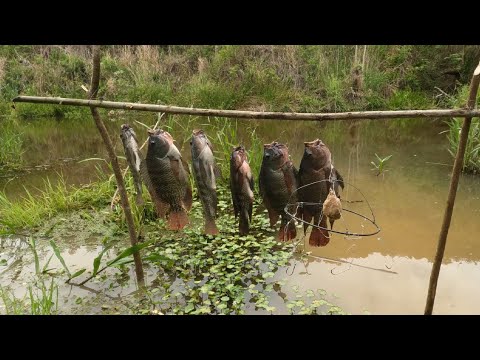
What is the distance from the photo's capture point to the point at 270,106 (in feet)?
42.5

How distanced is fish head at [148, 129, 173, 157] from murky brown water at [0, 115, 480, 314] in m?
1.59

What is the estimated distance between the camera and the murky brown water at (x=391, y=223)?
158 inches

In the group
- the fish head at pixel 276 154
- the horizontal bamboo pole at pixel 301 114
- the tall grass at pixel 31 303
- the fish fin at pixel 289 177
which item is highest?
the horizontal bamboo pole at pixel 301 114

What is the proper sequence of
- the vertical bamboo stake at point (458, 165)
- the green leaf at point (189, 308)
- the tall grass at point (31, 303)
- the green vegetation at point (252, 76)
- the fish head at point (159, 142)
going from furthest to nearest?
the green vegetation at point (252, 76)
the green leaf at point (189, 308)
the tall grass at point (31, 303)
the fish head at point (159, 142)
the vertical bamboo stake at point (458, 165)

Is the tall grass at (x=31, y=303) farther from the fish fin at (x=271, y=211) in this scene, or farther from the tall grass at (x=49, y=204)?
the fish fin at (x=271, y=211)

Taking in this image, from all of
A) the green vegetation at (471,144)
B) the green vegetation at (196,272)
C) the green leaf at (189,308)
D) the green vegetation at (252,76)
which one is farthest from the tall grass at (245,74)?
the green leaf at (189,308)

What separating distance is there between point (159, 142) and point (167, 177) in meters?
0.27

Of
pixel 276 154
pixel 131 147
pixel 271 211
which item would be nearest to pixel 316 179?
pixel 276 154

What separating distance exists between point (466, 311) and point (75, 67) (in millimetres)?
15735

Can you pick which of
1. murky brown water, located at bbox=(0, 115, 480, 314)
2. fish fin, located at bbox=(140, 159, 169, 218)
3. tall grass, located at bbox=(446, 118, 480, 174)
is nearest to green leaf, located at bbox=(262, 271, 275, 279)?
murky brown water, located at bbox=(0, 115, 480, 314)

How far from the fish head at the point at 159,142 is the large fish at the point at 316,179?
977mm

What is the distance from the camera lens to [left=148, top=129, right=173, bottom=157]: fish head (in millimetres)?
2863

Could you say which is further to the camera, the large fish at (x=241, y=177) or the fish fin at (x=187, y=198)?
the fish fin at (x=187, y=198)

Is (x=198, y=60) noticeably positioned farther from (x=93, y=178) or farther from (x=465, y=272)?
(x=465, y=272)
